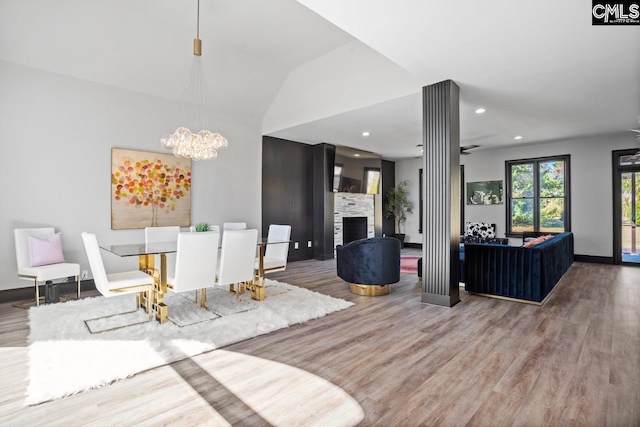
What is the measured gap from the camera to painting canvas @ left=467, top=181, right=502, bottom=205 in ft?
27.8

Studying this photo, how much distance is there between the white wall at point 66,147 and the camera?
4.25 meters

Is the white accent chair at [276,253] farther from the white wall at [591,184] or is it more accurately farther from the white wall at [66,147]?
the white wall at [591,184]

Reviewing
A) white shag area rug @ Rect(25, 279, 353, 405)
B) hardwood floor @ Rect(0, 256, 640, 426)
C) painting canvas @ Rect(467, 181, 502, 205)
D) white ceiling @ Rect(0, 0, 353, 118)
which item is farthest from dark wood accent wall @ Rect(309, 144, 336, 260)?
hardwood floor @ Rect(0, 256, 640, 426)

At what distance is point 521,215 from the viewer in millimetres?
8156

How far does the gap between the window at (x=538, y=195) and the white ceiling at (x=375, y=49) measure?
3.88 feet

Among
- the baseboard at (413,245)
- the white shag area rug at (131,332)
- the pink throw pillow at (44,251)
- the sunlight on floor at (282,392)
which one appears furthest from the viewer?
the baseboard at (413,245)

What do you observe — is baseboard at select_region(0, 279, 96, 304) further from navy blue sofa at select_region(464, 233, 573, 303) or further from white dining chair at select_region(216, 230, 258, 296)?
navy blue sofa at select_region(464, 233, 573, 303)

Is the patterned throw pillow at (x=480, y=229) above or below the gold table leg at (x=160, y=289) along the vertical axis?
above

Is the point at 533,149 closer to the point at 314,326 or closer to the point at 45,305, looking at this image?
the point at 314,326

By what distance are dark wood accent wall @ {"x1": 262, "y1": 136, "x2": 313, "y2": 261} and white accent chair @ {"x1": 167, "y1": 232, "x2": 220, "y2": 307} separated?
11.6ft

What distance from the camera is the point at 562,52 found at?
330 centimetres

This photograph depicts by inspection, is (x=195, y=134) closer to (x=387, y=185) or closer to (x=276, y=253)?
(x=276, y=253)

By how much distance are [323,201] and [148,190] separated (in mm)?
3703

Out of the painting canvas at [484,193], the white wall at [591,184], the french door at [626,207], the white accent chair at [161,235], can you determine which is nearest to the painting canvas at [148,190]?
the white accent chair at [161,235]
